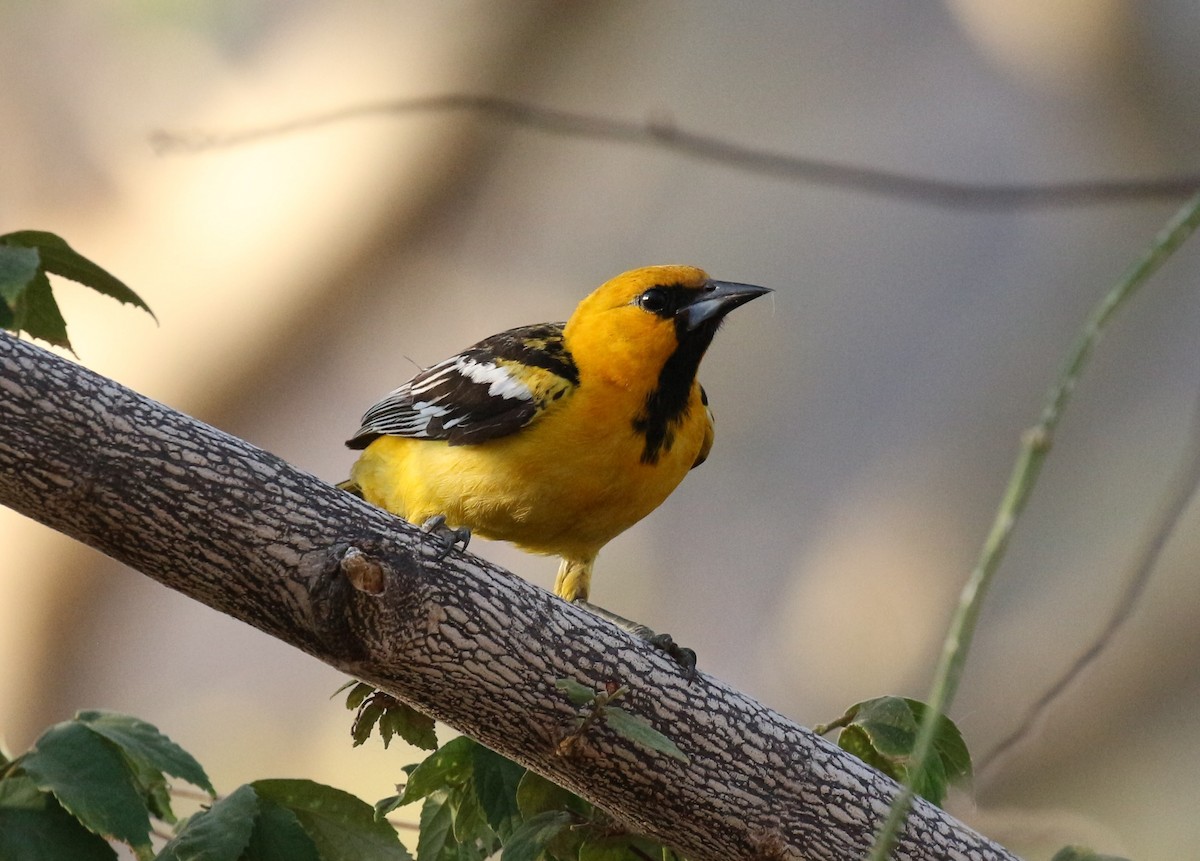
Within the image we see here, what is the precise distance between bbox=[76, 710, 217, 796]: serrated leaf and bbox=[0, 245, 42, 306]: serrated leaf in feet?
2.15

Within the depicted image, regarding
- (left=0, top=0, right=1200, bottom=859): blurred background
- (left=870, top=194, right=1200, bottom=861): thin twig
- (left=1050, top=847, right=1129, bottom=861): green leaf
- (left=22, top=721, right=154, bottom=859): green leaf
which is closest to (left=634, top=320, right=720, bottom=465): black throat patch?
(left=1050, top=847, right=1129, bottom=861): green leaf

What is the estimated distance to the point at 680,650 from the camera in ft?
8.02

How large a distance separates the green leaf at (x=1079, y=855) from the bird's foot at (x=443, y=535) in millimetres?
1028

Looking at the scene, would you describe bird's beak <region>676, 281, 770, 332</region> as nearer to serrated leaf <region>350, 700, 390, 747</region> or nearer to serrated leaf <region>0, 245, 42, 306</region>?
serrated leaf <region>350, 700, 390, 747</region>

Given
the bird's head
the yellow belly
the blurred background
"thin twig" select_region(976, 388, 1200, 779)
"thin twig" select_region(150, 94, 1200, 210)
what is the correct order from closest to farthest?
"thin twig" select_region(976, 388, 1200, 779), "thin twig" select_region(150, 94, 1200, 210), the yellow belly, the bird's head, the blurred background

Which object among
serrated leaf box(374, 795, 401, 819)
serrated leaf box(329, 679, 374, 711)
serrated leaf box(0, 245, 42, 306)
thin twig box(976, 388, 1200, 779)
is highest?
thin twig box(976, 388, 1200, 779)

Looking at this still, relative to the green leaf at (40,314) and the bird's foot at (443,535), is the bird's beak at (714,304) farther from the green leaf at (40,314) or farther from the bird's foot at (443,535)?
the green leaf at (40,314)

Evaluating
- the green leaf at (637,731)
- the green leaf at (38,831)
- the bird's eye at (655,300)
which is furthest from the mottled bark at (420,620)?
the bird's eye at (655,300)

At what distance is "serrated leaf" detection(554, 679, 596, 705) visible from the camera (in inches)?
73.7

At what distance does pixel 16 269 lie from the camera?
2074mm

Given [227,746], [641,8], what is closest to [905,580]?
[641,8]

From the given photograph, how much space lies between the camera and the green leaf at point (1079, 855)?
1.88m

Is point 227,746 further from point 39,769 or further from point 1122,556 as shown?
point 39,769

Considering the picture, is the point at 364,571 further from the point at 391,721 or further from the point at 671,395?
the point at 671,395
